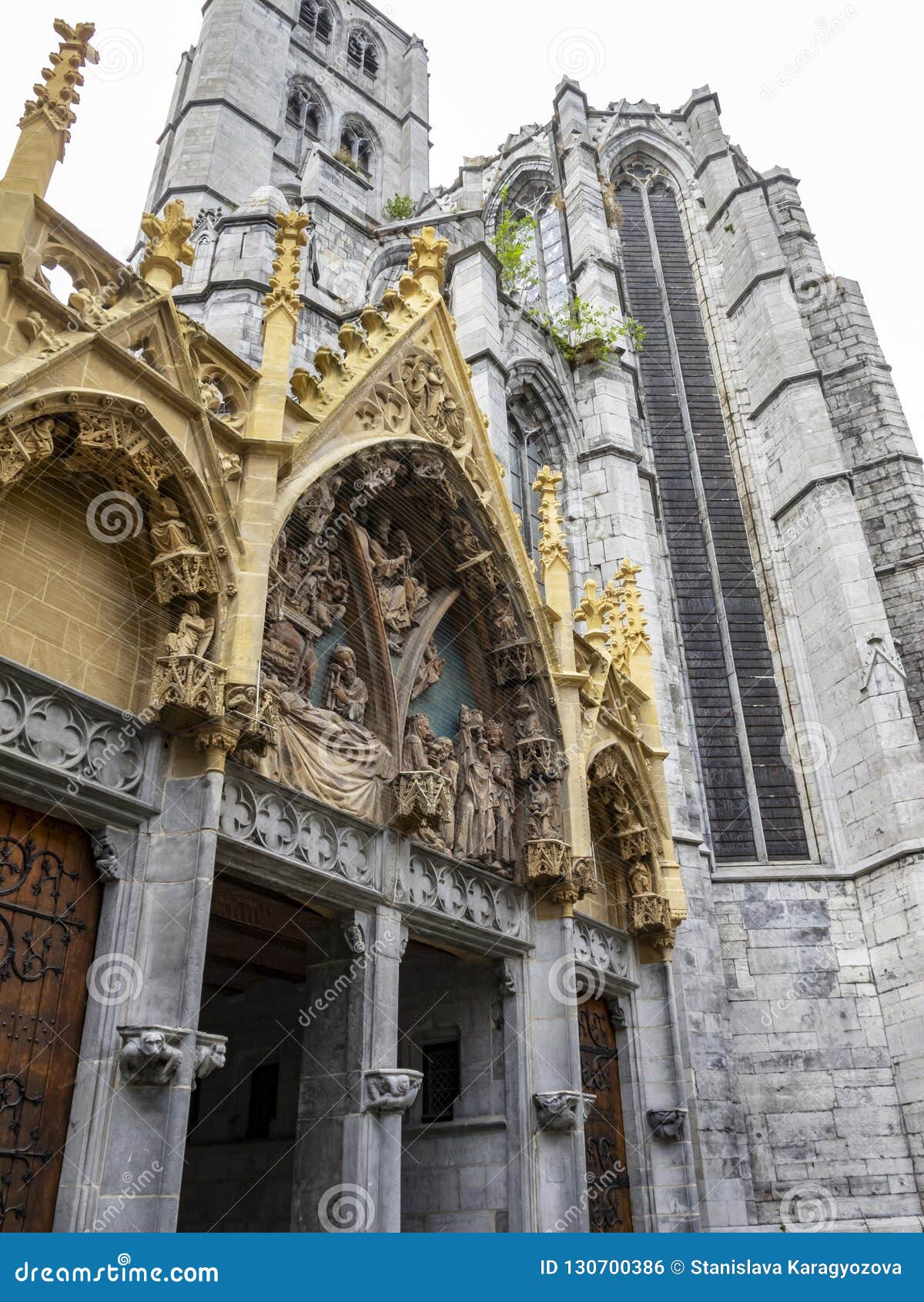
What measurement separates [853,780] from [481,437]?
9152 millimetres

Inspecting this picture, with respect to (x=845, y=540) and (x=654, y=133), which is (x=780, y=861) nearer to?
(x=845, y=540)

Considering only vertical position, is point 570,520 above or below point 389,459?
above

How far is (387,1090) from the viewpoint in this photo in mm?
6535

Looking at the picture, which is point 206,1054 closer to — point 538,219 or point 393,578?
point 393,578

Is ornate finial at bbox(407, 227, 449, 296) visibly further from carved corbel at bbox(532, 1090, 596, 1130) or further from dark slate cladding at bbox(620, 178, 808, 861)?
dark slate cladding at bbox(620, 178, 808, 861)

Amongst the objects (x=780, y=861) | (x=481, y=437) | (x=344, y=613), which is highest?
(x=481, y=437)

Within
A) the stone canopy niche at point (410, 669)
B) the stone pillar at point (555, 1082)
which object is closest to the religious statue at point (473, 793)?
the stone canopy niche at point (410, 669)

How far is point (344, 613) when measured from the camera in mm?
7926

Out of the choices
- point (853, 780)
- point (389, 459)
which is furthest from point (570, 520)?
point (389, 459)

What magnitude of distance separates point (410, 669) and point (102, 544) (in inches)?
118

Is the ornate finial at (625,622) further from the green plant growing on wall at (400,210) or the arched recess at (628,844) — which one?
the green plant growing on wall at (400,210)

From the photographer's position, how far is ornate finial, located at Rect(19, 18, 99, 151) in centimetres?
598

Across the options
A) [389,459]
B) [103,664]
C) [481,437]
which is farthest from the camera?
[481,437]

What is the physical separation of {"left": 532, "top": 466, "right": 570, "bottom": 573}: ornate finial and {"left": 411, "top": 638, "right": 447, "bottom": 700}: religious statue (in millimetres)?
2067
